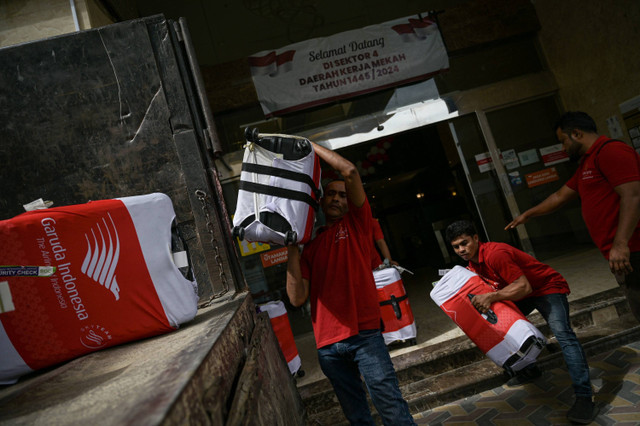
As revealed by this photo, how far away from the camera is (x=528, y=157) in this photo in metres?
6.52

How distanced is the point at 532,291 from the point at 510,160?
3.93 meters

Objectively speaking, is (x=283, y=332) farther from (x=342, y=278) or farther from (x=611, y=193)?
(x=611, y=193)

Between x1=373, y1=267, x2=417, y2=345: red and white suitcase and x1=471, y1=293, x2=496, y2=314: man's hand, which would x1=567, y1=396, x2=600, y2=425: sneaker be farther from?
x1=373, y1=267, x2=417, y2=345: red and white suitcase

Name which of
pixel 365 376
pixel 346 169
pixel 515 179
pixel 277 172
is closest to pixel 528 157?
pixel 515 179

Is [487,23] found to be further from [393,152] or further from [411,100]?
[393,152]

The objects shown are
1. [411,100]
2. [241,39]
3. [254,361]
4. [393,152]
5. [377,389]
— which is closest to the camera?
[254,361]

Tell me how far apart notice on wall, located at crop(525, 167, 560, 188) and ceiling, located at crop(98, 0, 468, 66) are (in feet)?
10.7

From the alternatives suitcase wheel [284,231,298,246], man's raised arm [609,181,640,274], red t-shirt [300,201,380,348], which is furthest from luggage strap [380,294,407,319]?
suitcase wheel [284,231,298,246]

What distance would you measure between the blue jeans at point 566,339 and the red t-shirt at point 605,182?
21.9 inches

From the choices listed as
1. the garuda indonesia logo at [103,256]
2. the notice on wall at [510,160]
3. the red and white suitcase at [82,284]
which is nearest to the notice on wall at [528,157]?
the notice on wall at [510,160]

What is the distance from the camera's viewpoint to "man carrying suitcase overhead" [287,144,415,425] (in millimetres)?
2334

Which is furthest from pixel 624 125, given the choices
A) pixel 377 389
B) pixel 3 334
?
pixel 3 334

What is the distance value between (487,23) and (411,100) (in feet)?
6.27

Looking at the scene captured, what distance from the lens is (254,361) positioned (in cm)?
138
